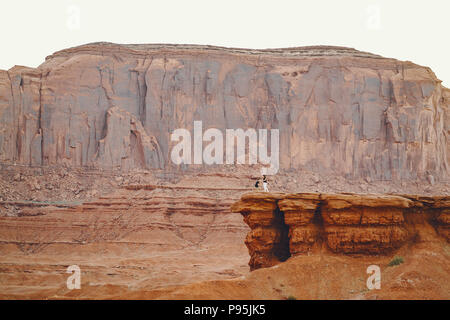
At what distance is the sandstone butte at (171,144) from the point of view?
59812mm

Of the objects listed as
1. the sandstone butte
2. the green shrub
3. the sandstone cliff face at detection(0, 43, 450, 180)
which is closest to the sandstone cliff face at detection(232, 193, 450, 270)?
the green shrub

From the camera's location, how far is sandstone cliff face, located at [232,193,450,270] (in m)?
26.7

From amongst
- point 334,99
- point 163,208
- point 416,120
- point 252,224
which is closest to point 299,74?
point 334,99

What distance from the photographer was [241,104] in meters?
75.6

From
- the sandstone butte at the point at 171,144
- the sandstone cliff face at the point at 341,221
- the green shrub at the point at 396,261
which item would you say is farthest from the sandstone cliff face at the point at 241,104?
the green shrub at the point at 396,261

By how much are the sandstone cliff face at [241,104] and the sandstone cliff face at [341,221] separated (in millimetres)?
43286

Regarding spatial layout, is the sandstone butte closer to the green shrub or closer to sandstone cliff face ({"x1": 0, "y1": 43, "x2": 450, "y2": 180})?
sandstone cliff face ({"x1": 0, "y1": 43, "x2": 450, "y2": 180})

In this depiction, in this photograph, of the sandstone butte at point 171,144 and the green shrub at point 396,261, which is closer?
the green shrub at point 396,261

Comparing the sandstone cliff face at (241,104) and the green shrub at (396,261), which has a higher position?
the sandstone cliff face at (241,104)

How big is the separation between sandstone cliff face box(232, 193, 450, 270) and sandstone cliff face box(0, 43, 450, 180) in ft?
142

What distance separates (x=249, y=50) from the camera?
261 ft

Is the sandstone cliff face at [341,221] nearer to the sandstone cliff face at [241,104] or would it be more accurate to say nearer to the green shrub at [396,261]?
the green shrub at [396,261]

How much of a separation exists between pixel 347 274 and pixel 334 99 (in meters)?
51.9

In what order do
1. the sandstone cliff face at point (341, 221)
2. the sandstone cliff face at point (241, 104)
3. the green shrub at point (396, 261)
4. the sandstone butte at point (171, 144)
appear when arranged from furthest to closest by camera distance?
the sandstone cliff face at point (241, 104) < the sandstone butte at point (171, 144) < the sandstone cliff face at point (341, 221) < the green shrub at point (396, 261)
